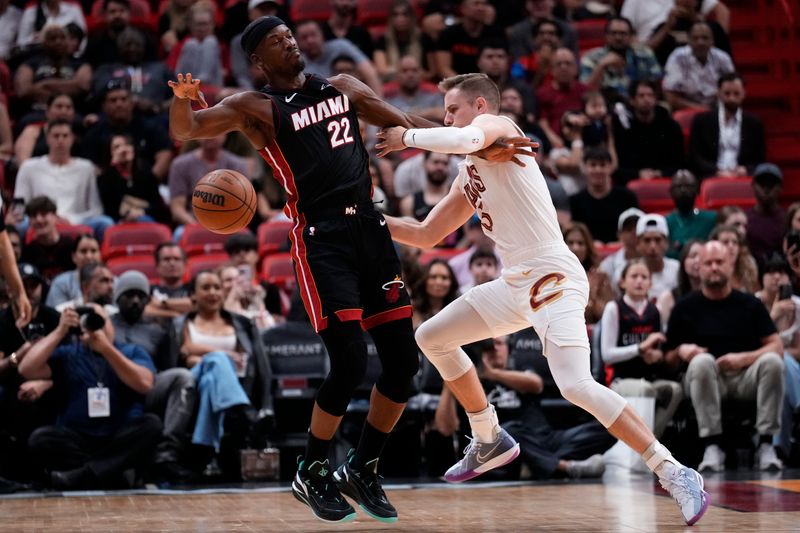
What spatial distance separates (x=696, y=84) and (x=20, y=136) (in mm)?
7970

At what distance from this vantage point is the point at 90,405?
9750 mm

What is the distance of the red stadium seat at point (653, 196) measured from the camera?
1392 centimetres

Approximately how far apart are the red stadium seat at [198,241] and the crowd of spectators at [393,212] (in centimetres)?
14

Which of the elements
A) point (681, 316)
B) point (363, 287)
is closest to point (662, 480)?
point (363, 287)

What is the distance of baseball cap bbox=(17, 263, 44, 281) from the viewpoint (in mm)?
10617

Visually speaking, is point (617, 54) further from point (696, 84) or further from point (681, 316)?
point (681, 316)

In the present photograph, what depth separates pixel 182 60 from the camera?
15.4m

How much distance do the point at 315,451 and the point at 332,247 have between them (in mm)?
1080

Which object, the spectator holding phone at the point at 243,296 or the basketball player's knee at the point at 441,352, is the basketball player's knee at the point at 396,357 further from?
the spectator holding phone at the point at 243,296

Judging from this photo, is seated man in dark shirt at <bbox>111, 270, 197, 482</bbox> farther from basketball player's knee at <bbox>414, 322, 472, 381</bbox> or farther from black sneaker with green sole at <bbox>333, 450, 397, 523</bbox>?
basketball player's knee at <bbox>414, 322, 472, 381</bbox>

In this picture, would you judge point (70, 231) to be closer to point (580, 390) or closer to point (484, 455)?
point (484, 455)

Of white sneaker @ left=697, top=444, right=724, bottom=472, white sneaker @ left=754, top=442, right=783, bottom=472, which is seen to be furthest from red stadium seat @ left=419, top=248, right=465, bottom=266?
white sneaker @ left=754, top=442, right=783, bottom=472

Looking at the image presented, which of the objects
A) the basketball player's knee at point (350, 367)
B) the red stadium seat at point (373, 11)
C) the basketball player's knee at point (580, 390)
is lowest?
the basketball player's knee at point (580, 390)

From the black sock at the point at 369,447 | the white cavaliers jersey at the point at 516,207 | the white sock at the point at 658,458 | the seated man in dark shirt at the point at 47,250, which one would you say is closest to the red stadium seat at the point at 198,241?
the seated man in dark shirt at the point at 47,250
